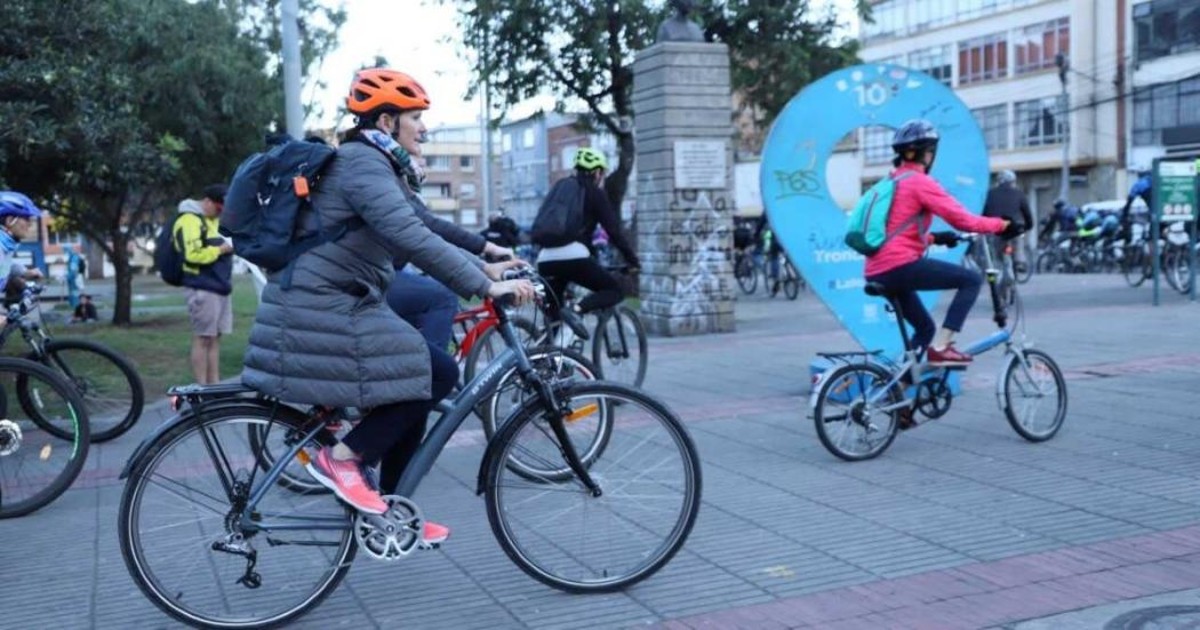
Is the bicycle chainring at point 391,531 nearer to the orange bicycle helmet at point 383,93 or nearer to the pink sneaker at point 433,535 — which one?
the pink sneaker at point 433,535

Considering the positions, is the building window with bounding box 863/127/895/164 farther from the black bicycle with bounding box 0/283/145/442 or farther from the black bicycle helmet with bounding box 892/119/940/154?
the black bicycle with bounding box 0/283/145/442

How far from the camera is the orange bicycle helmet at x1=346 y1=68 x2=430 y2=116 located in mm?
4363

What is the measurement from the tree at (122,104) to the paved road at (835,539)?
3.53m

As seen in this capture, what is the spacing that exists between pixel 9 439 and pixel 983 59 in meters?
53.3

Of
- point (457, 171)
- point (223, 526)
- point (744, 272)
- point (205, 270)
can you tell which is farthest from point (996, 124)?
point (457, 171)

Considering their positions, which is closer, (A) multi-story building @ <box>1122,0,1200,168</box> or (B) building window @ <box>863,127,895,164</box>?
(A) multi-story building @ <box>1122,0,1200,168</box>

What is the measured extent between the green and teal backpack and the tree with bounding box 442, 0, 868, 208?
14070 mm

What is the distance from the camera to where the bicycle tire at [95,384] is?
7637 millimetres

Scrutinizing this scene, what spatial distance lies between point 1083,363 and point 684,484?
22.7 ft

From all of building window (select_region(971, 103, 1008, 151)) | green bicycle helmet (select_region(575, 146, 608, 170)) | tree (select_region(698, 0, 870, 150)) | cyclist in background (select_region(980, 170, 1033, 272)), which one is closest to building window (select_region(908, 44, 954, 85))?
building window (select_region(971, 103, 1008, 151))

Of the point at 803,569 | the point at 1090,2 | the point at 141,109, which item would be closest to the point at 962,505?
the point at 803,569

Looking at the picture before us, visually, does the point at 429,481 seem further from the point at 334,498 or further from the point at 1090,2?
the point at 1090,2

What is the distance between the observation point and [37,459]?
6539 mm

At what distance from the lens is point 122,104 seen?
1185 cm
